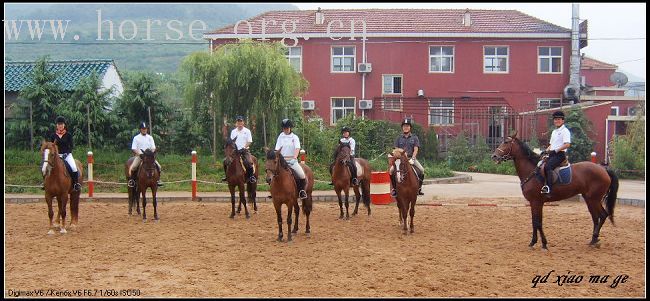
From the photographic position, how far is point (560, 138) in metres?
10.5

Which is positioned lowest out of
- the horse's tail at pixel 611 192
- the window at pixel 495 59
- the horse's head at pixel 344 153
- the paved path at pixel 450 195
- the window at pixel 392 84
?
the paved path at pixel 450 195

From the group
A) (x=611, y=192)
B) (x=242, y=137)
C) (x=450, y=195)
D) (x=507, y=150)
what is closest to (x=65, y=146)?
(x=242, y=137)

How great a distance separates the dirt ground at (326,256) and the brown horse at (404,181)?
52cm

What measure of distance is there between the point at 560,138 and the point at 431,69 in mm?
22222

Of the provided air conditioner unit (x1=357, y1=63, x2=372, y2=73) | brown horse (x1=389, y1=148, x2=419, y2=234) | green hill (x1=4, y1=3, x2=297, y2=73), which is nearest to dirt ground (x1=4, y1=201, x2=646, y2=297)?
brown horse (x1=389, y1=148, x2=419, y2=234)

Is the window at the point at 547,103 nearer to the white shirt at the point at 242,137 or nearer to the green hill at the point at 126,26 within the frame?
the white shirt at the point at 242,137

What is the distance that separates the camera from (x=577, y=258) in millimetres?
9477

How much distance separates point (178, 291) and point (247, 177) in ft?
21.7

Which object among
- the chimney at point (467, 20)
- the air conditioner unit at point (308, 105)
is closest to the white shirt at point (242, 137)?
the air conditioner unit at point (308, 105)

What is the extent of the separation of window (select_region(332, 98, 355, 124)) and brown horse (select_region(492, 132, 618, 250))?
70.0 ft

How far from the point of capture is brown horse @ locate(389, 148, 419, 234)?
38.1ft

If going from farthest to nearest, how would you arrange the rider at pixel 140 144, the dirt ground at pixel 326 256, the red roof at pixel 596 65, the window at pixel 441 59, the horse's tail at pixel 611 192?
the red roof at pixel 596 65 < the window at pixel 441 59 < the rider at pixel 140 144 < the horse's tail at pixel 611 192 < the dirt ground at pixel 326 256

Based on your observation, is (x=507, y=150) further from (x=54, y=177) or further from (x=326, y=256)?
(x=54, y=177)

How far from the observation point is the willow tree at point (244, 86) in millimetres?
22328
